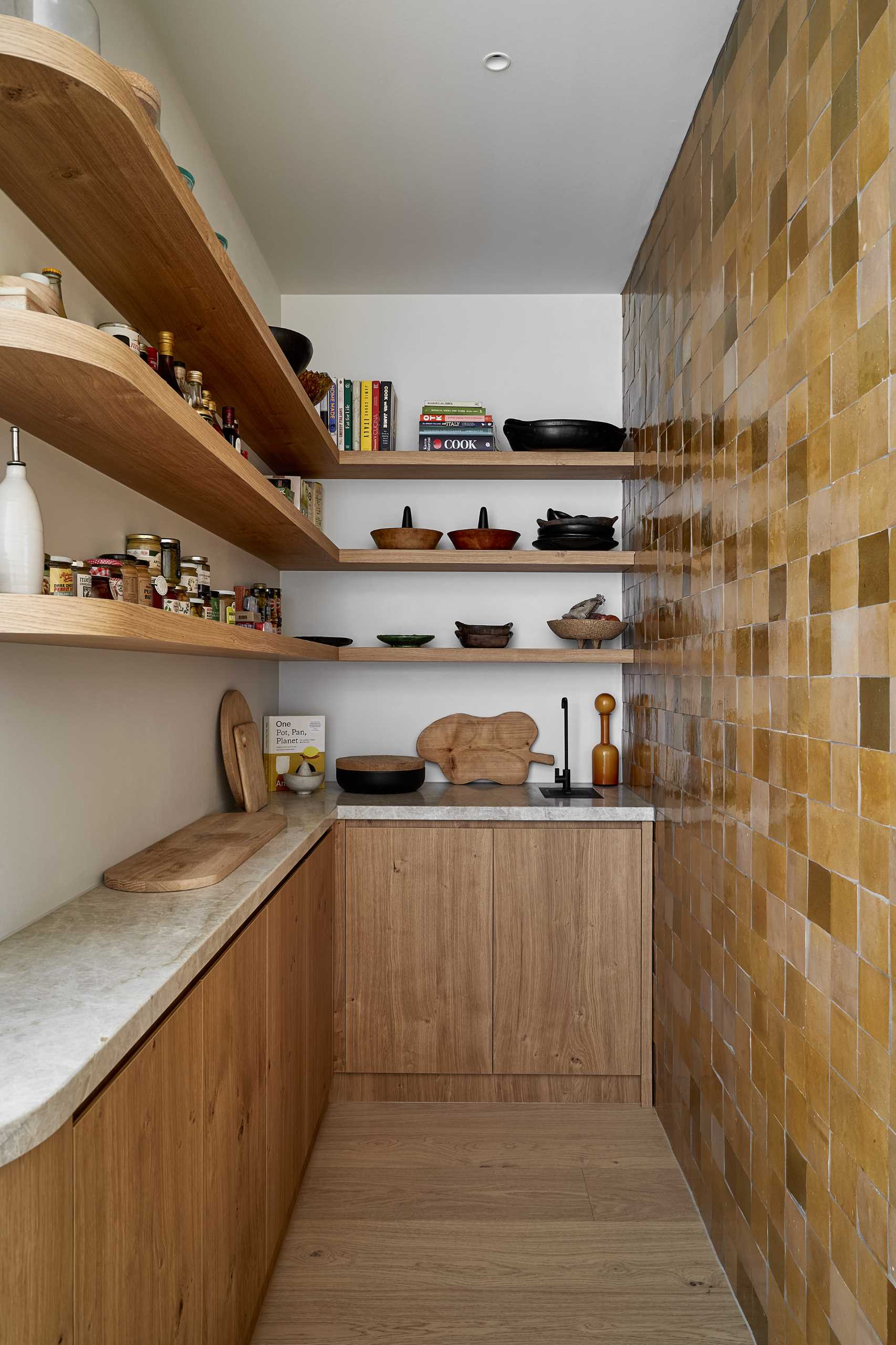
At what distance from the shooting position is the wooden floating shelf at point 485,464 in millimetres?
3072

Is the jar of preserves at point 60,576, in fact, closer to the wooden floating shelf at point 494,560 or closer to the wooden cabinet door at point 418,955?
the wooden cabinet door at point 418,955

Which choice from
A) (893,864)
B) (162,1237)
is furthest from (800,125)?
(162,1237)

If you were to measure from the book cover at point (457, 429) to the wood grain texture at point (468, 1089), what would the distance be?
218 centimetres

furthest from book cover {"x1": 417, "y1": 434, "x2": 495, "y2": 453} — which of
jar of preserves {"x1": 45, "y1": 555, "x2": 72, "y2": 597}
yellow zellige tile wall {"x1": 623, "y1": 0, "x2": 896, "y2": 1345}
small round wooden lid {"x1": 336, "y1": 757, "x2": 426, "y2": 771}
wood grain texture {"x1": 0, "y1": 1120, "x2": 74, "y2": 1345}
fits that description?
wood grain texture {"x1": 0, "y1": 1120, "x2": 74, "y2": 1345}

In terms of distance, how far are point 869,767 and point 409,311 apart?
9.13 feet

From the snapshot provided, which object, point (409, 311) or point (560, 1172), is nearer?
point (560, 1172)

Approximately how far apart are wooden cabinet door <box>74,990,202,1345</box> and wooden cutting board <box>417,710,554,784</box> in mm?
2028

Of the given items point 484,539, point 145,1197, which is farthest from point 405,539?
point 145,1197

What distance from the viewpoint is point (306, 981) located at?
223 cm

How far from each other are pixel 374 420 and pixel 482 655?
3.07 feet

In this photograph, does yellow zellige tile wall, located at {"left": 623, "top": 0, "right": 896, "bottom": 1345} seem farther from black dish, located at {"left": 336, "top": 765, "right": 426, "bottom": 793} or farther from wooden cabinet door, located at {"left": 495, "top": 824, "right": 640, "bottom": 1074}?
black dish, located at {"left": 336, "top": 765, "right": 426, "bottom": 793}

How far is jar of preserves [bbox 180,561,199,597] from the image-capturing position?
1.83 meters

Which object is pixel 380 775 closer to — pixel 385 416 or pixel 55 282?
pixel 385 416

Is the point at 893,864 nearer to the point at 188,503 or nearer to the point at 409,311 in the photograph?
the point at 188,503
